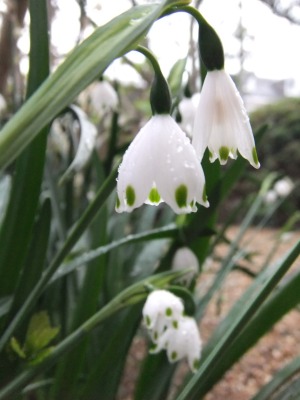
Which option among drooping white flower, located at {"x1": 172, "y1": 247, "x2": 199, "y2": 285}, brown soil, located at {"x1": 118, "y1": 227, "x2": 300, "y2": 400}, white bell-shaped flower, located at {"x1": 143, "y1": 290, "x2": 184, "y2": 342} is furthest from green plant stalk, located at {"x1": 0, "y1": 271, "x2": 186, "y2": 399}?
brown soil, located at {"x1": 118, "y1": 227, "x2": 300, "y2": 400}

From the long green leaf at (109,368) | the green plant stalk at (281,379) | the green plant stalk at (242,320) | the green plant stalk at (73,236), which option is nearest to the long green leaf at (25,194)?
the green plant stalk at (73,236)

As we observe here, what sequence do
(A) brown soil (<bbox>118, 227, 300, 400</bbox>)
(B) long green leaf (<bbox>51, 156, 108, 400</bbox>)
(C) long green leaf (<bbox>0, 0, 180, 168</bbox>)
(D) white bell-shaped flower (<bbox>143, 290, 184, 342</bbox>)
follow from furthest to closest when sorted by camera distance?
(A) brown soil (<bbox>118, 227, 300, 400</bbox>) → (B) long green leaf (<bbox>51, 156, 108, 400</bbox>) → (D) white bell-shaped flower (<bbox>143, 290, 184, 342</bbox>) → (C) long green leaf (<bbox>0, 0, 180, 168</bbox>)

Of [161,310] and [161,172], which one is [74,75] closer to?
[161,172]

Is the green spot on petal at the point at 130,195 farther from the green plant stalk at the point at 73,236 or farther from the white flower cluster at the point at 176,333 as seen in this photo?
the white flower cluster at the point at 176,333

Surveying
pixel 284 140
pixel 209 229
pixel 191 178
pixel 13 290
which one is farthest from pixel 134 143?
pixel 284 140

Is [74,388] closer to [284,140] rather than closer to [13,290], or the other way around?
[13,290]

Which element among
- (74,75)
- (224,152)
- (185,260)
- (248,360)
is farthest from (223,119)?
(248,360)

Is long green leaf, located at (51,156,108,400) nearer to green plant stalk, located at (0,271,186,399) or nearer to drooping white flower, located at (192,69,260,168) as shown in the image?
green plant stalk, located at (0,271,186,399)
